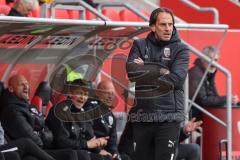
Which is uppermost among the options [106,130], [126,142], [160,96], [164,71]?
[164,71]

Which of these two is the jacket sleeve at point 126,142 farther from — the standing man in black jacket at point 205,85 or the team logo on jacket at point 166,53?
the team logo on jacket at point 166,53

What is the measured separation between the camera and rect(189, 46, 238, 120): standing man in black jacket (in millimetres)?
9789

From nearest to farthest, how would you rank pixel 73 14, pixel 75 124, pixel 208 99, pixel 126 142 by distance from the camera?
pixel 75 124, pixel 126 142, pixel 208 99, pixel 73 14

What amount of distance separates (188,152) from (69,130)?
152cm

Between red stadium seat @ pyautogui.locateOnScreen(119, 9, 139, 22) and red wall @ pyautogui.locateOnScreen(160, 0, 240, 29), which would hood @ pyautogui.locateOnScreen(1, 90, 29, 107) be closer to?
red stadium seat @ pyautogui.locateOnScreen(119, 9, 139, 22)

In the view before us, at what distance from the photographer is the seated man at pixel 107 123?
862 centimetres

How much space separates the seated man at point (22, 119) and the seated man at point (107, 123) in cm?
57

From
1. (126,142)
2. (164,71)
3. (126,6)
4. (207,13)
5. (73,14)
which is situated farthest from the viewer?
(207,13)

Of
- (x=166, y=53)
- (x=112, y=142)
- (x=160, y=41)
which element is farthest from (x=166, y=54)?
(x=112, y=142)

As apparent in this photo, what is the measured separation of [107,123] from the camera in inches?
341

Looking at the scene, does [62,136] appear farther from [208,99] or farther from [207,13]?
[207,13]

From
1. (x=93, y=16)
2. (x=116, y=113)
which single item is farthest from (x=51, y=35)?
(x=93, y=16)

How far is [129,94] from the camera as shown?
8156 millimetres

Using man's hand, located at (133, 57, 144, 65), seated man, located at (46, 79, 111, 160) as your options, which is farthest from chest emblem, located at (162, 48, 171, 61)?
seated man, located at (46, 79, 111, 160)
